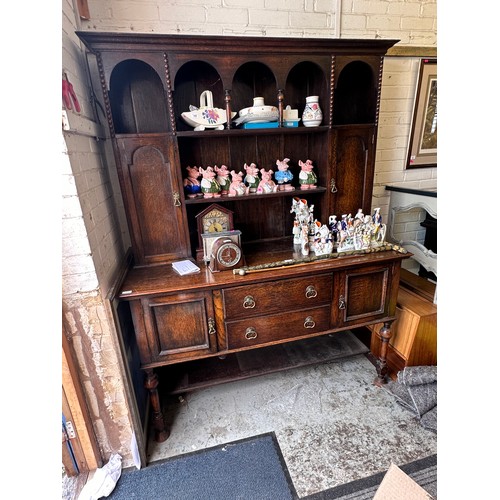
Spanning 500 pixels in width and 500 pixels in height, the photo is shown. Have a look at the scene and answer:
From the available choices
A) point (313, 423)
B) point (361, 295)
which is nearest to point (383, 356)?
point (361, 295)

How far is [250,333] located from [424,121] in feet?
6.07

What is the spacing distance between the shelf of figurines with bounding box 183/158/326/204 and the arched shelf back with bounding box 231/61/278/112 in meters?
0.34

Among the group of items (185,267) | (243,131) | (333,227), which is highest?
(243,131)

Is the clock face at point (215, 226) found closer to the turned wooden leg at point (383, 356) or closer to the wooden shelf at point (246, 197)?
the wooden shelf at point (246, 197)

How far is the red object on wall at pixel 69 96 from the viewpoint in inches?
40.7

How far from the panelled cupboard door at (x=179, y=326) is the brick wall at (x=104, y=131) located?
6.8 inches

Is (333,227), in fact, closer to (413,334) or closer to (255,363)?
(413,334)

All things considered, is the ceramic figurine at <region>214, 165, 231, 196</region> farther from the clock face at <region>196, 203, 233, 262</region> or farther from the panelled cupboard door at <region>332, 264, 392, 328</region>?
the panelled cupboard door at <region>332, 264, 392, 328</region>

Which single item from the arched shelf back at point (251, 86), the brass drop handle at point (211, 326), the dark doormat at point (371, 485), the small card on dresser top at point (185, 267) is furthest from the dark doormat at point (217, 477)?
the arched shelf back at point (251, 86)

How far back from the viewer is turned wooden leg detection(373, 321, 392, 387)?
68.0 inches

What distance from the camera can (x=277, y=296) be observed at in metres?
1.45

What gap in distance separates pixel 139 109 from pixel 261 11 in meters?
0.85
